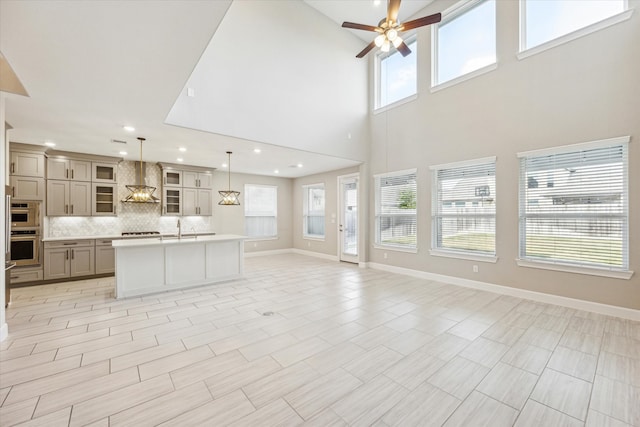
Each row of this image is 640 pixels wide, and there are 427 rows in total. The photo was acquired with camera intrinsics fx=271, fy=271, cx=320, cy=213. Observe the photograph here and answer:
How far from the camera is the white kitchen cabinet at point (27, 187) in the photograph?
504cm

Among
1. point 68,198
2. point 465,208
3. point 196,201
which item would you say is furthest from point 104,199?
point 465,208

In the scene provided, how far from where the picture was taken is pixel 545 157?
4148 mm

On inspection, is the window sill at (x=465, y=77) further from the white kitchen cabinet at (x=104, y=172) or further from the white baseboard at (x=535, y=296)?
the white kitchen cabinet at (x=104, y=172)

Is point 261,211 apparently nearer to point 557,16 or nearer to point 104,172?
point 104,172

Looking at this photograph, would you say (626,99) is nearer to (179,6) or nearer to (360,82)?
(360,82)

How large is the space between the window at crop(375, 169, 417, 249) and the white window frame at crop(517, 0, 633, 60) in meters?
2.60

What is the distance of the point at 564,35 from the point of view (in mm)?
3984

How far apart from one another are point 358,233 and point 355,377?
4.93 meters

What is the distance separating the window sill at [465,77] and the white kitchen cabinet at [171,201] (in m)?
6.52

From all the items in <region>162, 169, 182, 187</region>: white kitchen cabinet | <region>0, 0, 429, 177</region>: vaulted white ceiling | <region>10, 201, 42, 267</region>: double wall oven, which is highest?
<region>0, 0, 429, 177</region>: vaulted white ceiling

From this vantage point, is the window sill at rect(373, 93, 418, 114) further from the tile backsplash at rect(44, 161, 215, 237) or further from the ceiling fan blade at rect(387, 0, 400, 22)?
the tile backsplash at rect(44, 161, 215, 237)

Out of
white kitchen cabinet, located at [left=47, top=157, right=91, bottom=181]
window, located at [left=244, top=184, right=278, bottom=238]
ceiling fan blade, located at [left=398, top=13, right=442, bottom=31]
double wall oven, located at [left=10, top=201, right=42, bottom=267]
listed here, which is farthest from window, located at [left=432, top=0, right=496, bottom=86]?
double wall oven, located at [left=10, top=201, right=42, bottom=267]

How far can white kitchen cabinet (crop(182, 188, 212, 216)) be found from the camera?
716cm

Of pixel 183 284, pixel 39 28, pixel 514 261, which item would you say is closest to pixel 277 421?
pixel 39 28
